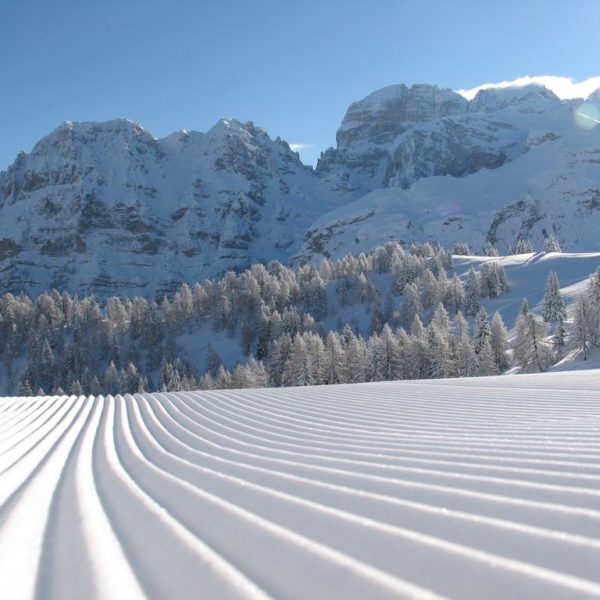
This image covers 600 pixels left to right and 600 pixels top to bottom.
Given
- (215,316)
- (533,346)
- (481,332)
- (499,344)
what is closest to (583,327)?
(533,346)

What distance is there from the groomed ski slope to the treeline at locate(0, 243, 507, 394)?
68.3m

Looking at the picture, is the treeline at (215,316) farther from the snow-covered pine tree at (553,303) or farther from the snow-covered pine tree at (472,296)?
the snow-covered pine tree at (553,303)

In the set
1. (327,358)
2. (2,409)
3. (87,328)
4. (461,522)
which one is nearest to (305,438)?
(461,522)

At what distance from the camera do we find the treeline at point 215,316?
8294cm

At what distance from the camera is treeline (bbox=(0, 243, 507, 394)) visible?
272 feet

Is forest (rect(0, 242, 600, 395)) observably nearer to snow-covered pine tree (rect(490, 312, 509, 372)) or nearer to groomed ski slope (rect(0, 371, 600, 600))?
snow-covered pine tree (rect(490, 312, 509, 372))

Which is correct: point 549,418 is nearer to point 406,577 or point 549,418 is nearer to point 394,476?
point 394,476

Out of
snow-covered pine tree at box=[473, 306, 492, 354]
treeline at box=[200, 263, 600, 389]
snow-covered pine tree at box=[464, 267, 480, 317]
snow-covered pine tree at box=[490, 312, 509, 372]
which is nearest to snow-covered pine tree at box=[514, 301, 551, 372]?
treeline at box=[200, 263, 600, 389]

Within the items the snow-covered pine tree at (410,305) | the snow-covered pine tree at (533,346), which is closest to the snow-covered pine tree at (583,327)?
the snow-covered pine tree at (533,346)

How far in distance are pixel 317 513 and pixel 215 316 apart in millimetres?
96144

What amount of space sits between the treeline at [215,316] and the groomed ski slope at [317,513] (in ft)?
224

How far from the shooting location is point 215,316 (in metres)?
98.5

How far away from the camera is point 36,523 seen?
177 inches

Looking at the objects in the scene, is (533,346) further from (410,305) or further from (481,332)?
(410,305)
